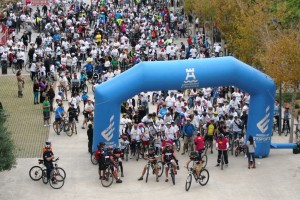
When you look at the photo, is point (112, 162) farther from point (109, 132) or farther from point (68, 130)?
point (68, 130)

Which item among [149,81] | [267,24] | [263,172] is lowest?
[263,172]

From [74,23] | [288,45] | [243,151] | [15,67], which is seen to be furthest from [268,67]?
[74,23]

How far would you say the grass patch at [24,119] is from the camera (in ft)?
118

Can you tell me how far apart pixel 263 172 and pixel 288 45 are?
534cm

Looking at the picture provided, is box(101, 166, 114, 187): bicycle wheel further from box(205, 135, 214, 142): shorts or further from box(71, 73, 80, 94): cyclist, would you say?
box(71, 73, 80, 94): cyclist

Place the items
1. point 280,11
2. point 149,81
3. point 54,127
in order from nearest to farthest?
point 149,81 < point 54,127 < point 280,11

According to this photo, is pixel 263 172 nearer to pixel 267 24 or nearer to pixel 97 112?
pixel 97 112

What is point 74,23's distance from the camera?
192 feet

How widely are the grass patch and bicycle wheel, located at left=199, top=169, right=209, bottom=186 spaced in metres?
6.63

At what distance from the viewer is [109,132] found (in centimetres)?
3294

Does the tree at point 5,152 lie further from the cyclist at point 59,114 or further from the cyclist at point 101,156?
the cyclist at point 59,114

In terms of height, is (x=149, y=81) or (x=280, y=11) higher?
(x=280, y=11)

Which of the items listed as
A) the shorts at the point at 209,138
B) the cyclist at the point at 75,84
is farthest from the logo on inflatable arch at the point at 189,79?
the cyclist at the point at 75,84

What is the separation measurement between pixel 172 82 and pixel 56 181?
17.4 ft
